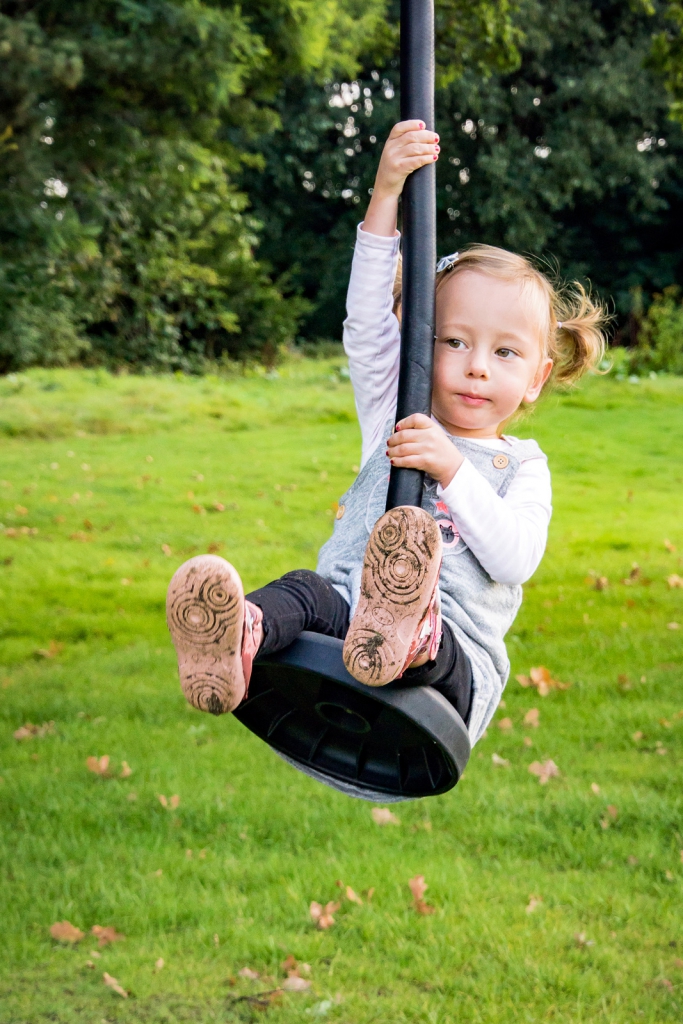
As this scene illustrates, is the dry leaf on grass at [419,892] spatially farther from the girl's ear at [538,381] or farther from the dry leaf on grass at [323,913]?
the girl's ear at [538,381]

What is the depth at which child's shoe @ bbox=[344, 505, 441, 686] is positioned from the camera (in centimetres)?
191

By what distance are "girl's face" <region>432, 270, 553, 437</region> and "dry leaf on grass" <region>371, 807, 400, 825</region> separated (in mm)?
3168

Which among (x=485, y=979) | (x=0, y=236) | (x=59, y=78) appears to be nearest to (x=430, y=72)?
(x=485, y=979)

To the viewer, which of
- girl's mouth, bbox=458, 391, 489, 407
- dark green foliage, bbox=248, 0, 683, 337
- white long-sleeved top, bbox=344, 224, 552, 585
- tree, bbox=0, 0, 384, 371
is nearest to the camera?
white long-sleeved top, bbox=344, 224, 552, 585

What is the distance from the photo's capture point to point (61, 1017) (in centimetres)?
383

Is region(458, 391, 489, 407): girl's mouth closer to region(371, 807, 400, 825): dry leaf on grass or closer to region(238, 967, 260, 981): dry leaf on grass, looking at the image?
region(238, 967, 260, 981): dry leaf on grass

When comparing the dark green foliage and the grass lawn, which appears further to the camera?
the dark green foliage

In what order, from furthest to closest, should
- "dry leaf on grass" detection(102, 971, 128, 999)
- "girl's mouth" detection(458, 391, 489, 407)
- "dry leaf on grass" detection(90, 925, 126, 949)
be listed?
"dry leaf on grass" detection(90, 925, 126, 949)
"dry leaf on grass" detection(102, 971, 128, 999)
"girl's mouth" detection(458, 391, 489, 407)

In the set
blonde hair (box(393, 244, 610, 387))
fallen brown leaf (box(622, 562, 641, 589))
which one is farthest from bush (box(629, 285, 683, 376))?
blonde hair (box(393, 244, 610, 387))

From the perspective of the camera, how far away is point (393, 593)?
1.94m

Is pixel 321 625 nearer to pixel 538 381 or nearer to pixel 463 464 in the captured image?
pixel 463 464

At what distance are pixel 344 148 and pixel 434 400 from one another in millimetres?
29032

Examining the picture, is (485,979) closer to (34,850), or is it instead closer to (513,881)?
(513,881)

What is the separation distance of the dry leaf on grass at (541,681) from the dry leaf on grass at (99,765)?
2.46 meters
